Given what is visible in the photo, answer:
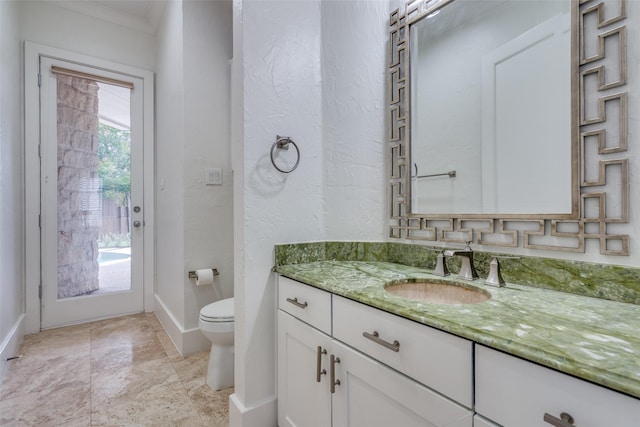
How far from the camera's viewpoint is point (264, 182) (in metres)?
1.43

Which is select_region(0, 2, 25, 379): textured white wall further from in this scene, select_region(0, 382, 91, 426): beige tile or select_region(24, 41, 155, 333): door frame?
select_region(0, 382, 91, 426): beige tile

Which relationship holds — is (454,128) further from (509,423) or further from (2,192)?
(2,192)

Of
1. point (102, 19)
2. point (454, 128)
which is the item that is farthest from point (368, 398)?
point (102, 19)

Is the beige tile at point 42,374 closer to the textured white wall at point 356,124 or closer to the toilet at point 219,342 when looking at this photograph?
the toilet at point 219,342

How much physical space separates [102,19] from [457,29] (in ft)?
10.2

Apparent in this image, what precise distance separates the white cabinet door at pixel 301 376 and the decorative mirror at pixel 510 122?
2.16 feet

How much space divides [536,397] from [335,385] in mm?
634

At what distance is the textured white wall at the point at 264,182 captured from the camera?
1.39m

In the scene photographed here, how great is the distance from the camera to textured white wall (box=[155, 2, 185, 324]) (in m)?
2.26

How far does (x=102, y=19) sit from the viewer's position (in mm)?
2840

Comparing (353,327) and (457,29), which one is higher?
(457,29)

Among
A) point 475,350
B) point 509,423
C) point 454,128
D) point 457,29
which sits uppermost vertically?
point 457,29

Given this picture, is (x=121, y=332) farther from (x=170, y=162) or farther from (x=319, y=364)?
(x=319, y=364)

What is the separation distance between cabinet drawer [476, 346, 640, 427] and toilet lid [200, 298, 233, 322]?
1386 millimetres
